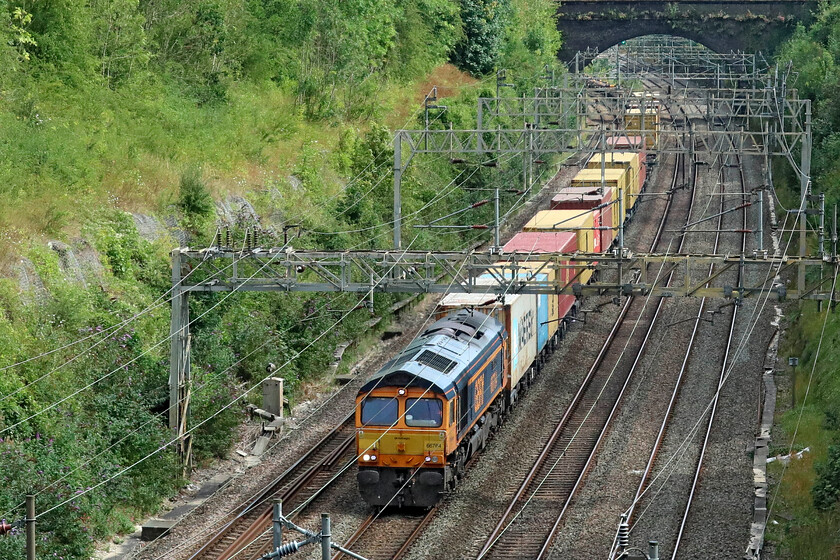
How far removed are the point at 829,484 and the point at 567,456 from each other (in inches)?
263

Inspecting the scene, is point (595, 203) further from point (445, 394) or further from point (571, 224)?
point (445, 394)

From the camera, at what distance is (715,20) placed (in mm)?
72688

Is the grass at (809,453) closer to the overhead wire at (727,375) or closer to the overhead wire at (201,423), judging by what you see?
the overhead wire at (727,375)

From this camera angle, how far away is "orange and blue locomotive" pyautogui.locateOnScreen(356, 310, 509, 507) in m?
22.4

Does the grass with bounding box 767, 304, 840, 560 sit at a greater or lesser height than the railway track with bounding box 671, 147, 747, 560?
greater

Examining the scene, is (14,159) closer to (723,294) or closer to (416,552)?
(416,552)

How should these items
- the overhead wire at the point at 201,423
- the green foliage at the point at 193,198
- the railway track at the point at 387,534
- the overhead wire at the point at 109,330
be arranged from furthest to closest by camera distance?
the green foliage at the point at 193,198, the overhead wire at the point at 109,330, the railway track at the point at 387,534, the overhead wire at the point at 201,423

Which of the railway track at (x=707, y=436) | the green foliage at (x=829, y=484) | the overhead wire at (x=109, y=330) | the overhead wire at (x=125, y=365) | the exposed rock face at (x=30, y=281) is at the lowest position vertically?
the railway track at (x=707, y=436)

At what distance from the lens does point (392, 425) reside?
22484 millimetres

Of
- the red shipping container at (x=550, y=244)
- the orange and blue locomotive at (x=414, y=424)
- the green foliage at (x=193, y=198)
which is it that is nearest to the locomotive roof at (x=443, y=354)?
the orange and blue locomotive at (x=414, y=424)

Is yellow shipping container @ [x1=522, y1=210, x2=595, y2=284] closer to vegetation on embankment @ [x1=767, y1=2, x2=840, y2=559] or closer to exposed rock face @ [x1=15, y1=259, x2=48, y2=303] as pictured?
vegetation on embankment @ [x1=767, y1=2, x2=840, y2=559]

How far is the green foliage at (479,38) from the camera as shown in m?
66.6

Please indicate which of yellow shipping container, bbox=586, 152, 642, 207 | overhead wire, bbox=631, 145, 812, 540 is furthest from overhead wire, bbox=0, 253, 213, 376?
yellow shipping container, bbox=586, 152, 642, 207

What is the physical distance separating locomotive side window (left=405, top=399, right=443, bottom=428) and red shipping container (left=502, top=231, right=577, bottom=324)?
10.8 m
